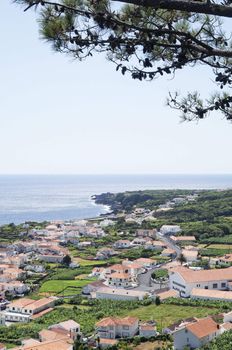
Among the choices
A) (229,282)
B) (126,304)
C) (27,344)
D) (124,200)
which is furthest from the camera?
(124,200)

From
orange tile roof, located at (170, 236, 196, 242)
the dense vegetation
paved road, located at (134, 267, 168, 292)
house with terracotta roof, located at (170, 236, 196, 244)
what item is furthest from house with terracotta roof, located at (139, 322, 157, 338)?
orange tile roof, located at (170, 236, 196, 242)

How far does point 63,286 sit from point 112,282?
3.81m

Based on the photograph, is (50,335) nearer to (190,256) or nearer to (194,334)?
(194,334)

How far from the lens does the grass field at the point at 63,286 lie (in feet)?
115

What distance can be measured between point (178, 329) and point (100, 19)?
749 inches

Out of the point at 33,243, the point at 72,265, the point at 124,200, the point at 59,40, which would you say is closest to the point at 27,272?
the point at 72,265

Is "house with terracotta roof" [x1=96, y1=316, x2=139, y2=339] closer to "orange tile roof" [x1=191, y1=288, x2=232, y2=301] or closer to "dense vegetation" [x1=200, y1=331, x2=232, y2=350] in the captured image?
"dense vegetation" [x1=200, y1=331, x2=232, y2=350]

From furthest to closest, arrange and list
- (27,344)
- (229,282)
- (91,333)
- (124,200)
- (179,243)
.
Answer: (124,200) → (179,243) → (229,282) → (91,333) → (27,344)

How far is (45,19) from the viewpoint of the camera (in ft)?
18.0

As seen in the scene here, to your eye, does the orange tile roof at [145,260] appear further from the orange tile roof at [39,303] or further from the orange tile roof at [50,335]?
the orange tile roof at [50,335]

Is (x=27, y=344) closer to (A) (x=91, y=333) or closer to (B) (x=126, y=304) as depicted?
(A) (x=91, y=333)

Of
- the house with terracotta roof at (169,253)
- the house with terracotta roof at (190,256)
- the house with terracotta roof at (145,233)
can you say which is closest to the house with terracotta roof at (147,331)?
the house with terracotta roof at (190,256)

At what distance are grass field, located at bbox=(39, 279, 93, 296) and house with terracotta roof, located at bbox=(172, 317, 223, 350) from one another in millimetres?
13132

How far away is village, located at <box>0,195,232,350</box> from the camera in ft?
77.7
